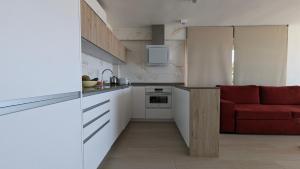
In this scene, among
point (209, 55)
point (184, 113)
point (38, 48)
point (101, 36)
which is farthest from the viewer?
point (209, 55)

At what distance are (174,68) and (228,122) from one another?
6.79ft

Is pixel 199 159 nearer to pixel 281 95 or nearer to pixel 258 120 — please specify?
pixel 258 120

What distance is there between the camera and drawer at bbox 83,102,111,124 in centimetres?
165

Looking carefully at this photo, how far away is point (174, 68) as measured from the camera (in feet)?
16.4

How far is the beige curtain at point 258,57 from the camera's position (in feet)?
15.4

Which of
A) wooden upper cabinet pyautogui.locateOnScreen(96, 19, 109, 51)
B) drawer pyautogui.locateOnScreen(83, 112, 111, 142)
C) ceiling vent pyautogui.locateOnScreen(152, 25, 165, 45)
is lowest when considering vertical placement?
drawer pyautogui.locateOnScreen(83, 112, 111, 142)

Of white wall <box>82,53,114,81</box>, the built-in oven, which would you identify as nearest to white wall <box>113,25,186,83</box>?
the built-in oven

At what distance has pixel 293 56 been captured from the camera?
187 inches

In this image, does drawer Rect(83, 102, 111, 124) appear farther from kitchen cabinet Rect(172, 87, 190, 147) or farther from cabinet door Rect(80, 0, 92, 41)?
kitchen cabinet Rect(172, 87, 190, 147)

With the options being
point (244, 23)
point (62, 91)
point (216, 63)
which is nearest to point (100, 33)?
point (62, 91)

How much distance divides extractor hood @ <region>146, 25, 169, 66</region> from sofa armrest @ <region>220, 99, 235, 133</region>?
1806 millimetres

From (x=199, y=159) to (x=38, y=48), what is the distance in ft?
7.05

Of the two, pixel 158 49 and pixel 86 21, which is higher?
pixel 158 49

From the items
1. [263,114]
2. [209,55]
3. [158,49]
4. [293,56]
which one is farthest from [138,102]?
[293,56]
